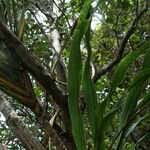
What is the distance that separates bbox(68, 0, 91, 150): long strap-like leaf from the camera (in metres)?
1.01

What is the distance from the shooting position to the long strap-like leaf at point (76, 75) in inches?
39.9

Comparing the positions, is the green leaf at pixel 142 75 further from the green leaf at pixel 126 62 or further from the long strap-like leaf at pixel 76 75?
the long strap-like leaf at pixel 76 75

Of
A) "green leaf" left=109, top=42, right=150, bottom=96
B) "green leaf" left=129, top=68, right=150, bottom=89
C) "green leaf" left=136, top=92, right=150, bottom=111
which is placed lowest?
"green leaf" left=136, top=92, right=150, bottom=111

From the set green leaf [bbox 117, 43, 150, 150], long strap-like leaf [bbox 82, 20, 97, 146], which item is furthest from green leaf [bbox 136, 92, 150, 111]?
long strap-like leaf [bbox 82, 20, 97, 146]

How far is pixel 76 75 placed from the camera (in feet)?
3.45

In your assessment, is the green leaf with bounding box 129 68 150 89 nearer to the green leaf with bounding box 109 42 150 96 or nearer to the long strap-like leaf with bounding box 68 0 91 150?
the green leaf with bounding box 109 42 150 96

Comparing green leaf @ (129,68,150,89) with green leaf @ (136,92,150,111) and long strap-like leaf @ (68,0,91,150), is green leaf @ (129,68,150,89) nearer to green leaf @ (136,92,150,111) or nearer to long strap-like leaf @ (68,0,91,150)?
green leaf @ (136,92,150,111)

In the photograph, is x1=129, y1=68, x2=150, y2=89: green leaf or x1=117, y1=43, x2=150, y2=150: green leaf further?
x1=117, y1=43, x2=150, y2=150: green leaf

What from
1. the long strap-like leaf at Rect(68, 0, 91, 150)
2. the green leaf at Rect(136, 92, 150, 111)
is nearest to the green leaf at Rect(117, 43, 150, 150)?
the green leaf at Rect(136, 92, 150, 111)

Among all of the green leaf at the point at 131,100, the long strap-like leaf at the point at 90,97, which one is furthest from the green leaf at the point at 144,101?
the long strap-like leaf at the point at 90,97

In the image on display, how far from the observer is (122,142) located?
47.2 inches

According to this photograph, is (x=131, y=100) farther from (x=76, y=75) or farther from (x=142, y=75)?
(x=76, y=75)

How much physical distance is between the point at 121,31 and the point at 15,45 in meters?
1.87

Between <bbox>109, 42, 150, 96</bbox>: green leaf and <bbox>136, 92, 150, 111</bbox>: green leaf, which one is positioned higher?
<bbox>109, 42, 150, 96</bbox>: green leaf
